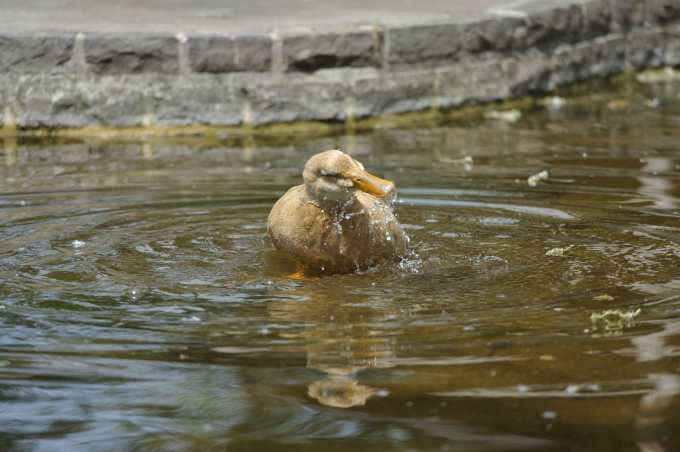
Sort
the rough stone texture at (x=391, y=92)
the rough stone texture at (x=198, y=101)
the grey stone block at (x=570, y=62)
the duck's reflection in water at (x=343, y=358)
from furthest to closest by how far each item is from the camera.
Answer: the grey stone block at (x=570, y=62), the rough stone texture at (x=391, y=92), the rough stone texture at (x=198, y=101), the duck's reflection in water at (x=343, y=358)

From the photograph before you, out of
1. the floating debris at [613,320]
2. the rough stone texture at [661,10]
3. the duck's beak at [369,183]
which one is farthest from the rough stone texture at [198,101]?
the rough stone texture at [661,10]

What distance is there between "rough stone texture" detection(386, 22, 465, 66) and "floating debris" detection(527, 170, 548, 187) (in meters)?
2.31

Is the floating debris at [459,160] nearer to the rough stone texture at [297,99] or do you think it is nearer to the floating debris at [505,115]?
the rough stone texture at [297,99]

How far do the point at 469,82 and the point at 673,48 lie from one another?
3.57 metres

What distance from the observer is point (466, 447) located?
6.44 feet

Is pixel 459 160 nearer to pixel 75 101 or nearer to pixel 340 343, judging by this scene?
pixel 75 101

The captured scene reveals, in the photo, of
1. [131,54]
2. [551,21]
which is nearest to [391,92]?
[551,21]

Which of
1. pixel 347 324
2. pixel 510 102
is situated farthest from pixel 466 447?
pixel 510 102

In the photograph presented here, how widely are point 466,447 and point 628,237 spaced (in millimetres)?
2215

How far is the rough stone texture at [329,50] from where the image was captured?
679 centimetres

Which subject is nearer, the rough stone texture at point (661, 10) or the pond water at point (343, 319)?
the pond water at point (343, 319)

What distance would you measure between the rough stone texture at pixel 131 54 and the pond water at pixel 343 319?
153 cm

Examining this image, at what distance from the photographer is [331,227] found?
3430mm

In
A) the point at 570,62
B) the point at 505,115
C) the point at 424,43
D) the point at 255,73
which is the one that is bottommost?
the point at 505,115
